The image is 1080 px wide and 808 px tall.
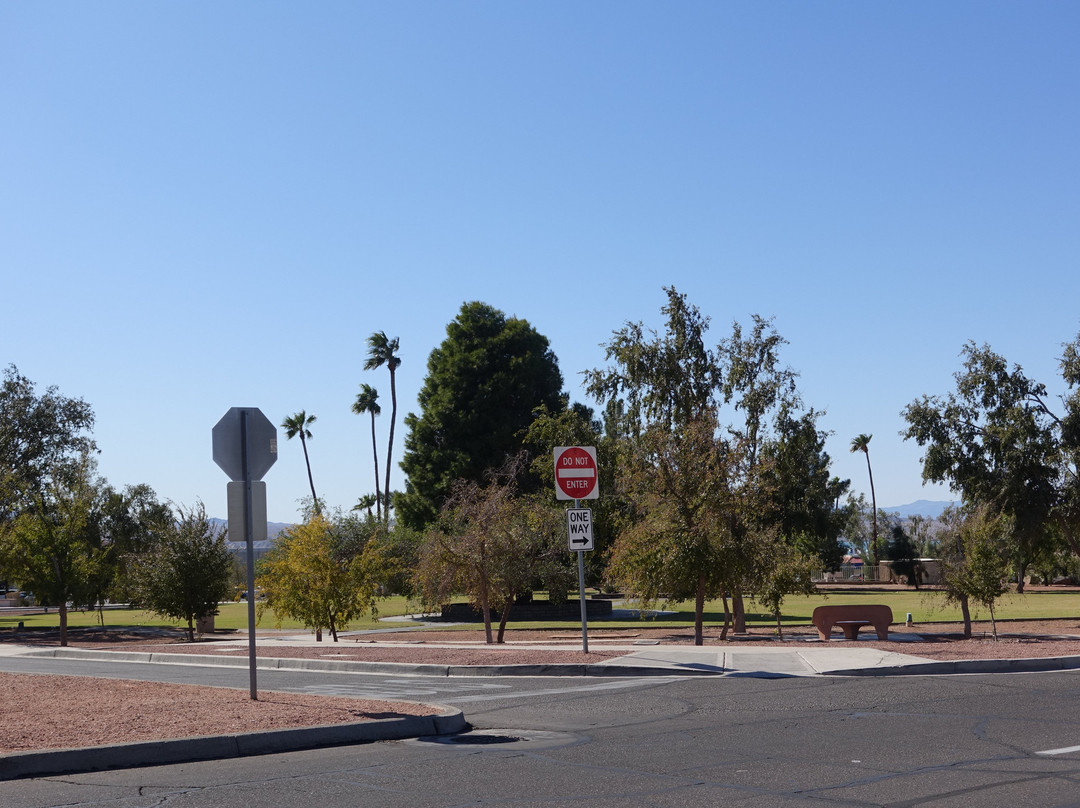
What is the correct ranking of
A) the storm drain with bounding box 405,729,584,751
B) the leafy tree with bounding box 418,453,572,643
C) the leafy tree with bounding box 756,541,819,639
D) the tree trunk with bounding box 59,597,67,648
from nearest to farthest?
the storm drain with bounding box 405,729,584,751 → the leafy tree with bounding box 418,453,572,643 → the leafy tree with bounding box 756,541,819,639 → the tree trunk with bounding box 59,597,67,648

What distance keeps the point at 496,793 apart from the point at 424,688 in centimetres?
720

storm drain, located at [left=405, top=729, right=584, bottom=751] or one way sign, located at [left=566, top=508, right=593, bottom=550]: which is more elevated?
one way sign, located at [left=566, top=508, right=593, bottom=550]

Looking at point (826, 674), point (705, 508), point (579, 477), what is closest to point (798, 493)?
point (705, 508)

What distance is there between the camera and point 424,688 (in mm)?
14516

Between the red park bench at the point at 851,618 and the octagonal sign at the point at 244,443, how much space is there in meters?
15.5

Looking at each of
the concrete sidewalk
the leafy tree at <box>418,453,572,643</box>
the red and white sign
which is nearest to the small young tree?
the concrete sidewalk

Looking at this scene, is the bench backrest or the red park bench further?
the bench backrest

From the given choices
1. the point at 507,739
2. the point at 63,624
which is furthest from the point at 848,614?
the point at 63,624

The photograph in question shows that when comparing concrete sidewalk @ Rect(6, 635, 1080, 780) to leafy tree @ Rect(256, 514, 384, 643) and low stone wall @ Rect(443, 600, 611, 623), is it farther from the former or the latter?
low stone wall @ Rect(443, 600, 611, 623)

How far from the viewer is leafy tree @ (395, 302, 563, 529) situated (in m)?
53.7

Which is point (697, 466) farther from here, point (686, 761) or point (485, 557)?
point (686, 761)

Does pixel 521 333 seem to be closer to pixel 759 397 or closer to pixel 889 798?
pixel 759 397

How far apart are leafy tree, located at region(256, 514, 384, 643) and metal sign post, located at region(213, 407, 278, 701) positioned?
14.7m

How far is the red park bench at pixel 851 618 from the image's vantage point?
945 inches
